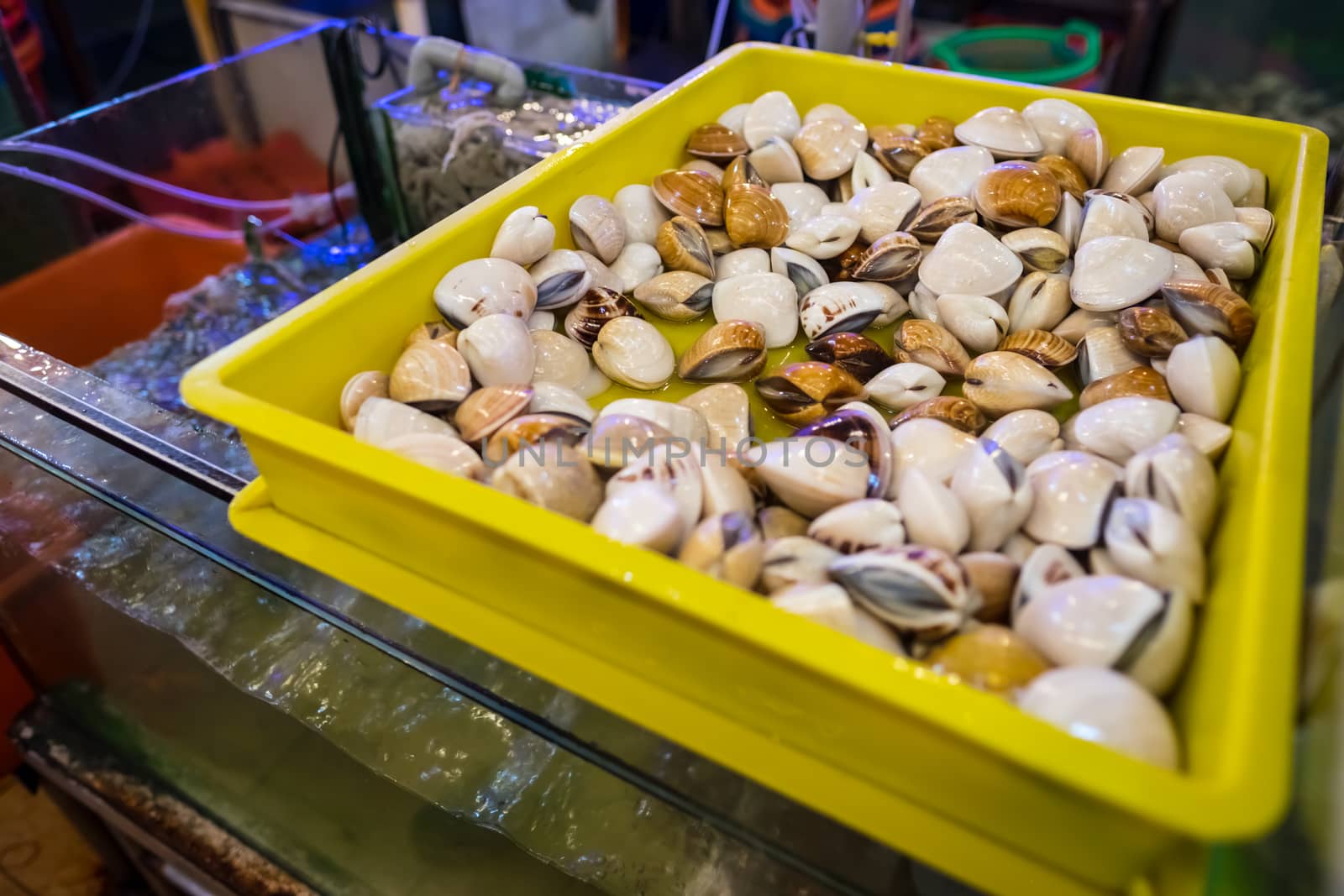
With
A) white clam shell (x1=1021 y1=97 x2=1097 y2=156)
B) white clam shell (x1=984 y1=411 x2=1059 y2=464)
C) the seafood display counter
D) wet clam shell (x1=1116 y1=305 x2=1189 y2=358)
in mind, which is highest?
white clam shell (x1=1021 y1=97 x2=1097 y2=156)

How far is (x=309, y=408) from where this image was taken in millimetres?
649

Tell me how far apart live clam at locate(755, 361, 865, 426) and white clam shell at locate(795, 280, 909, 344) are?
7cm

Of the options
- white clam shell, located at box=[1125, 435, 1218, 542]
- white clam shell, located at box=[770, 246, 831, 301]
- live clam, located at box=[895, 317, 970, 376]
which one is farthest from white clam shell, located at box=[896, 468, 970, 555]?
white clam shell, located at box=[770, 246, 831, 301]

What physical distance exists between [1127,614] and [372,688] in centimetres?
52

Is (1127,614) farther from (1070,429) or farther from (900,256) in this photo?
(900,256)

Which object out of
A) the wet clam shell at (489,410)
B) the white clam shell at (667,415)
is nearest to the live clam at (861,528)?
the white clam shell at (667,415)

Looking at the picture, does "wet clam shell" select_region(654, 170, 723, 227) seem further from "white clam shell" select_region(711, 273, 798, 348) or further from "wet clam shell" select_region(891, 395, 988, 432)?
"wet clam shell" select_region(891, 395, 988, 432)

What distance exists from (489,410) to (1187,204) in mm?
639

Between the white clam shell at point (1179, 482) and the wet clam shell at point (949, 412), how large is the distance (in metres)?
0.13

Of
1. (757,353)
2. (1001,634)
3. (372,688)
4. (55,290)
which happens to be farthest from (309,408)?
(55,290)

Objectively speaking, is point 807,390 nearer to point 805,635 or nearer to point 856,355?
point 856,355

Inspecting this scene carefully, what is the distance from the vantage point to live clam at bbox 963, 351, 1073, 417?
70 centimetres

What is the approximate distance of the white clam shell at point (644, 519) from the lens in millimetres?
516

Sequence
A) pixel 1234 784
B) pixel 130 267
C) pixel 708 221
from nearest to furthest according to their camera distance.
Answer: pixel 1234 784, pixel 708 221, pixel 130 267
